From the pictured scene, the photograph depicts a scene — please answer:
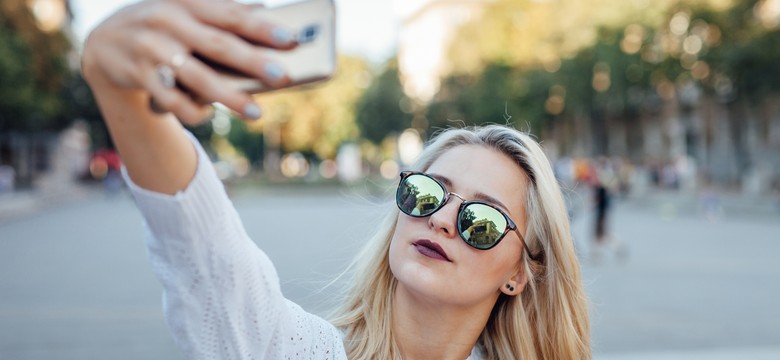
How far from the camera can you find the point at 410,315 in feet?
7.19

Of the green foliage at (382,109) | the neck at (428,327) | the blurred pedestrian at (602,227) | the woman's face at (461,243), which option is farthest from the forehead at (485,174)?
the green foliage at (382,109)

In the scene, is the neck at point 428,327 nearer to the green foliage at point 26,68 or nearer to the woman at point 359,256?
the woman at point 359,256

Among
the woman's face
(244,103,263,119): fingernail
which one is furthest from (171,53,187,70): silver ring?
the woman's face

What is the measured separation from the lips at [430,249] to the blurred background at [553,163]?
71 centimetres

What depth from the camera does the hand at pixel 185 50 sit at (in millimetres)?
906

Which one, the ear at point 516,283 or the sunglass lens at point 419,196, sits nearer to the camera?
the sunglass lens at point 419,196

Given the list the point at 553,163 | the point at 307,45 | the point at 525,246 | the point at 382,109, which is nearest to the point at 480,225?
the point at 525,246

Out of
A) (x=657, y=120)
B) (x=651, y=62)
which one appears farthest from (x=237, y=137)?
(x=651, y=62)

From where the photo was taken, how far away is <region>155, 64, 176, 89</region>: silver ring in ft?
2.99

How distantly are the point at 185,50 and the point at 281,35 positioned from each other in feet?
0.47

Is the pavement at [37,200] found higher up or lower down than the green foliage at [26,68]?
lower down

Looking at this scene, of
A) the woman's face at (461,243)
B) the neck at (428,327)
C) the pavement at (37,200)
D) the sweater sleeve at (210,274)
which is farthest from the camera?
the pavement at (37,200)

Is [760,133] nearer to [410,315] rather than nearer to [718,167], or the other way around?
[718,167]

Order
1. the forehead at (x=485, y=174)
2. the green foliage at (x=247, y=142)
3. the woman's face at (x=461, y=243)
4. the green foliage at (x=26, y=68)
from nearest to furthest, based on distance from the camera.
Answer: the woman's face at (x=461, y=243), the forehead at (x=485, y=174), the green foliage at (x=26, y=68), the green foliage at (x=247, y=142)
